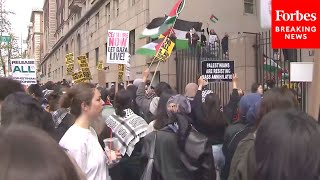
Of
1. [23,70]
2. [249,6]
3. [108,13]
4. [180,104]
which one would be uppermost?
[108,13]

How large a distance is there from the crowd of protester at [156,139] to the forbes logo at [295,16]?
1.44 m

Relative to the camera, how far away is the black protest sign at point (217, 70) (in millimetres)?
11242

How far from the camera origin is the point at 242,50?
14867 millimetres

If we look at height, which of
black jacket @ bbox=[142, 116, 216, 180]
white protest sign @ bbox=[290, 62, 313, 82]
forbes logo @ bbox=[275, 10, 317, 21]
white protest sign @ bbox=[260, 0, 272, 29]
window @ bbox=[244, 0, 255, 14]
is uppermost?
window @ bbox=[244, 0, 255, 14]

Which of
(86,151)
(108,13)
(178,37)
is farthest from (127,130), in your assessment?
(108,13)

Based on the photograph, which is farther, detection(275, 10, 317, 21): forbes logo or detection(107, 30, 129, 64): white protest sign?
detection(107, 30, 129, 64): white protest sign

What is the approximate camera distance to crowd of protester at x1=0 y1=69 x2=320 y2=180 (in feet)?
4.84

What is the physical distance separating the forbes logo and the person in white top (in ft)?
10.2

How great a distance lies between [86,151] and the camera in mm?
3988

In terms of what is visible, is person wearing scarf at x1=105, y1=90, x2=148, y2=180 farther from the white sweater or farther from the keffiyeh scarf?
the white sweater

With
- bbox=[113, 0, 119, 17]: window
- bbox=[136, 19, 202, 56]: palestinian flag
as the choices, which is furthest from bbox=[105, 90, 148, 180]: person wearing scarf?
bbox=[113, 0, 119, 17]: window

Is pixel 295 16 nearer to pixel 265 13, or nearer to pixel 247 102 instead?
pixel 247 102

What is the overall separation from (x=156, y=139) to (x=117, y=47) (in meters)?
8.71

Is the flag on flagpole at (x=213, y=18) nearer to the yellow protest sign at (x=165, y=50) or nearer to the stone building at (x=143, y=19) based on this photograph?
the stone building at (x=143, y=19)
